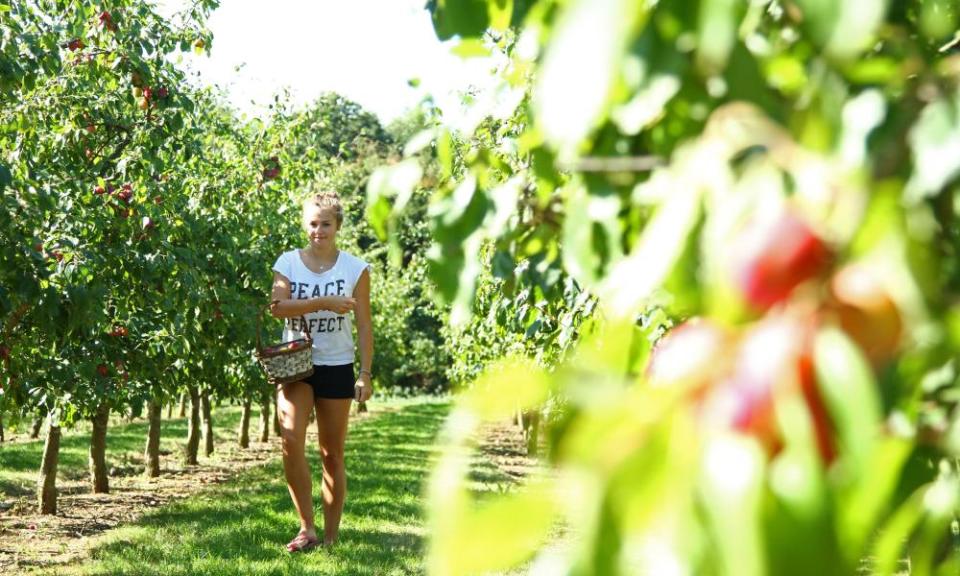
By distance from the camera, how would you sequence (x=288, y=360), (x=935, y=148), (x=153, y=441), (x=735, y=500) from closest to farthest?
1. (x=735, y=500)
2. (x=935, y=148)
3. (x=288, y=360)
4. (x=153, y=441)

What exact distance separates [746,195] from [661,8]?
0.68ft

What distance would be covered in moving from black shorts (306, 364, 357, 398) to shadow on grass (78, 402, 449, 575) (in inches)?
26.1

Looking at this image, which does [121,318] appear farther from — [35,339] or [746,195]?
[746,195]

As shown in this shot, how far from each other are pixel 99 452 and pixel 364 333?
430 cm

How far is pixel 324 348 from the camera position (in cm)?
436

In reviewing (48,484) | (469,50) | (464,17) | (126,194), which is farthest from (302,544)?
(464,17)

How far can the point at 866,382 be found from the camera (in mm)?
389

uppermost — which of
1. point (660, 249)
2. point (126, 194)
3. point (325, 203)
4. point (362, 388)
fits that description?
point (126, 194)

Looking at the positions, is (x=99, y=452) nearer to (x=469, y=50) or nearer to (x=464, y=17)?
(x=469, y=50)

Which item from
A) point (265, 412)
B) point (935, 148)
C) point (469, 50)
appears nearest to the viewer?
point (935, 148)

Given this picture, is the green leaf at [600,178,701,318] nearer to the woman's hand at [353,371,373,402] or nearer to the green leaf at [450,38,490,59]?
the green leaf at [450,38,490,59]

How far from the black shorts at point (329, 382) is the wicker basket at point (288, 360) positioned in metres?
0.09

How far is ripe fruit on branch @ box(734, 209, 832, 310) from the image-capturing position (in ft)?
1.39

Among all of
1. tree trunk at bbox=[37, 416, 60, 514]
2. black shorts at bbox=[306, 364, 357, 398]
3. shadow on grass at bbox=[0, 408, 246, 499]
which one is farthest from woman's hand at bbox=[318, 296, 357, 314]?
shadow on grass at bbox=[0, 408, 246, 499]
